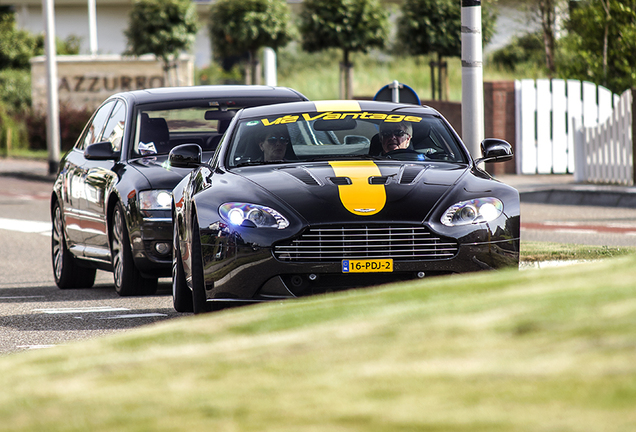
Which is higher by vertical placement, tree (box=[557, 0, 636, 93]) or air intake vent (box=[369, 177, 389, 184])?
tree (box=[557, 0, 636, 93])

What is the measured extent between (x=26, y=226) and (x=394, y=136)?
401 inches

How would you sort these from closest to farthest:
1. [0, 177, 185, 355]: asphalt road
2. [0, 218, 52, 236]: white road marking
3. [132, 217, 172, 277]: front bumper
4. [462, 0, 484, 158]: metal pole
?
[0, 177, 185, 355]: asphalt road
[132, 217, 172, 277]: front bumper
[462, 0, 484, 158]: metal pole
[0, 218, 52, 236]: white road marking

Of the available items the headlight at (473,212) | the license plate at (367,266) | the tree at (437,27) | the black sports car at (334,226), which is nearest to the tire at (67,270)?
the black sports car at (334,226)

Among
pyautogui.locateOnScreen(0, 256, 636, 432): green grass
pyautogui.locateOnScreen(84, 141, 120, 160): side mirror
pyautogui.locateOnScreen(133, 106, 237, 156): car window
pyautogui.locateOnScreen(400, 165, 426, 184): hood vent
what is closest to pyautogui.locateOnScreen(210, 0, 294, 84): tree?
pyautogui.locateOnScreen(133, 106, 237, 156): car window

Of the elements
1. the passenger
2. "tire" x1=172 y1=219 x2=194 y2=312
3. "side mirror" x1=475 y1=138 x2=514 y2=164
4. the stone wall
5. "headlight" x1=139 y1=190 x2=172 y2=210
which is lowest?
"tire" x1=172 y1=219 x2=194 y2=312

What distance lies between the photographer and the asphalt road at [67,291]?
7730 mm

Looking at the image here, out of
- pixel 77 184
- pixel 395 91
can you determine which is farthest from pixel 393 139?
pixel 395 91

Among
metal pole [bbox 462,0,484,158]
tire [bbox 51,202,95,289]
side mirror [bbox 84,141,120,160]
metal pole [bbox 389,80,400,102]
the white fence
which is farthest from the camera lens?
the white fence

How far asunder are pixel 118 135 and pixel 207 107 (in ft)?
2.62

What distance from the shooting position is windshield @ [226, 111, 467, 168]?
7.80 m

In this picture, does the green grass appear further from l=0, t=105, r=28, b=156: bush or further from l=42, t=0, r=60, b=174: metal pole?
l=0, t=105, r=28, b=156: bush

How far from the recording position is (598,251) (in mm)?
10148

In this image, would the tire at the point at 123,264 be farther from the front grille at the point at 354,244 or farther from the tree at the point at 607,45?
the tree at the point at 607,45

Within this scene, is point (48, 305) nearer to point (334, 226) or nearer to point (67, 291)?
point (67, 291)
